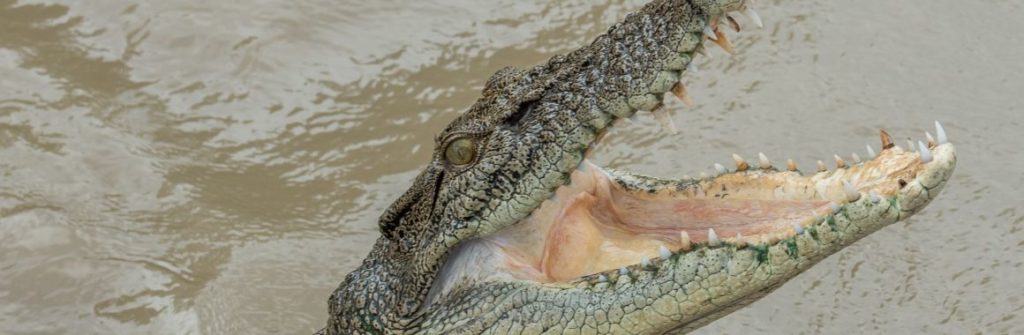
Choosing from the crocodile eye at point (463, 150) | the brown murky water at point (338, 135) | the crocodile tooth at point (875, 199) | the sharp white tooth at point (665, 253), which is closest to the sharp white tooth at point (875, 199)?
the crocodile tooth at point (875, 199)

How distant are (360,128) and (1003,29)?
3.88 metres

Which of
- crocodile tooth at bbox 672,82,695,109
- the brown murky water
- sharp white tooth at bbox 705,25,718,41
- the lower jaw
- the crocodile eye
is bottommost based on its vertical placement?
→ the brown murky water

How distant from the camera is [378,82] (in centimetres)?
812

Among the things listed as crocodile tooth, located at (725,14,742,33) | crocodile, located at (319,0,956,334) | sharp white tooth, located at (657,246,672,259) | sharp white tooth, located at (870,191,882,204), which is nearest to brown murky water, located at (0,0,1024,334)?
crocodile, located at (319,0,956,334)

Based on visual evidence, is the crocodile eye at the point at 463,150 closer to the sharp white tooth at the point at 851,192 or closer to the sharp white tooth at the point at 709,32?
the sharp white tooth at the point at 709,32

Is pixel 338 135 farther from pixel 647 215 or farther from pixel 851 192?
pixel 851 192

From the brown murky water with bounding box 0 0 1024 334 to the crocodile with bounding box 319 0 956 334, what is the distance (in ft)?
5.76

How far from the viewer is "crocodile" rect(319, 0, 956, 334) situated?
422cm

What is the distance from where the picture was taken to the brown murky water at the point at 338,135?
679cm

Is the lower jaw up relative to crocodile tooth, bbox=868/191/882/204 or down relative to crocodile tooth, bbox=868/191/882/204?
down

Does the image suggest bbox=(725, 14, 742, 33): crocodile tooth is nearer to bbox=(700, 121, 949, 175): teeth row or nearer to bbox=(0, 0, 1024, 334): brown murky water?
bbox=(700, 121, 949, 175): teeth row

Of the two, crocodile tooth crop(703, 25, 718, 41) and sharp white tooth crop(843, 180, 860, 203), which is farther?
crocodile tooth crop(703, 25, 718, 41)

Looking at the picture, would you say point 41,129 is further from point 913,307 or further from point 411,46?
point 913,307

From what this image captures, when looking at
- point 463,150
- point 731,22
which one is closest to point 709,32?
point 731,22
